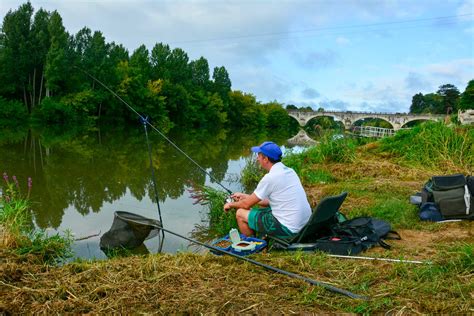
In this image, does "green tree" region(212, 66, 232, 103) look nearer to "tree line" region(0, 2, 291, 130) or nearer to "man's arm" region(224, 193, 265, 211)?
"tree line" region(0, 2, 291, 130)

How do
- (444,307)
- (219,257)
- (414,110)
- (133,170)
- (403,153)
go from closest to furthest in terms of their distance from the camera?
(444,307) → (219,257) → (403,153) → (133,170) → (414,110)

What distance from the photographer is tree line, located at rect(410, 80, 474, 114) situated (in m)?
57.6

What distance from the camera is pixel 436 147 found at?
1115cm

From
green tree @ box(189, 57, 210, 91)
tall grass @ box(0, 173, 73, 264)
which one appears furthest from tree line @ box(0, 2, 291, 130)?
tall grass @ box(0, 173, 73, 264)

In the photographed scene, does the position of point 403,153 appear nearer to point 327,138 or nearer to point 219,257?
point 327,138

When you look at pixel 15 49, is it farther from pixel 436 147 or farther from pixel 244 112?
pixel 244 112

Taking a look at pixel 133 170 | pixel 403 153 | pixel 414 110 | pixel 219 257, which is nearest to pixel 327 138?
pixel 403 153

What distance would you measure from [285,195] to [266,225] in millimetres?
453

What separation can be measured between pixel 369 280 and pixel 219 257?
4.65 feet

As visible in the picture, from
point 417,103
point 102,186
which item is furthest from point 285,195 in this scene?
point 417,103

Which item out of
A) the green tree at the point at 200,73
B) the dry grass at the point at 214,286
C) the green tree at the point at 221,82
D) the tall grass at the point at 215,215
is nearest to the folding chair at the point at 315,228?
the dry grass at the point at 214,286

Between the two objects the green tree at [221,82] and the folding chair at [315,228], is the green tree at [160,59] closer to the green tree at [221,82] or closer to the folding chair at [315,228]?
the green tree at [221,82]

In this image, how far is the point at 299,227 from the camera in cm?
487

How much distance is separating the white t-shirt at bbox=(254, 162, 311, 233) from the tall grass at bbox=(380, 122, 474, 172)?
21.3 ft
